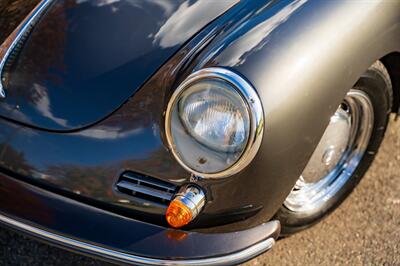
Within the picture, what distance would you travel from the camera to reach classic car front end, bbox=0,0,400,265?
182cm

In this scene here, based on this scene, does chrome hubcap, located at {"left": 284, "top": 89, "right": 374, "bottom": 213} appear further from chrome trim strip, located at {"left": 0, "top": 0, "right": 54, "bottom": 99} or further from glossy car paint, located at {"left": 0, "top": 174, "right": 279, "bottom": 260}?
chrome trim strip, located at {"left": 0, "top": 0, "right": 54, "bottom": 99}

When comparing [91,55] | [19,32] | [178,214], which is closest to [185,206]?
[178,214]

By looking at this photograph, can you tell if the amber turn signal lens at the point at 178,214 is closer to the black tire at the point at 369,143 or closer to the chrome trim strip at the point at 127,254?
the chrome trim strip at the point at 127,254

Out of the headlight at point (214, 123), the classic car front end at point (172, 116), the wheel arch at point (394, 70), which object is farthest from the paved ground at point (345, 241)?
the headlight at point (214, 123)

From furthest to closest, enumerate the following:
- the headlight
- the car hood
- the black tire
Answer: the black tire < the car hood < the headlight

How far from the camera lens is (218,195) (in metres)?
1.85

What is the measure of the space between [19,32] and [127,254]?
858mm

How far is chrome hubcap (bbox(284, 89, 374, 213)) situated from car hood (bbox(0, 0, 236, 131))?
2.27 ft

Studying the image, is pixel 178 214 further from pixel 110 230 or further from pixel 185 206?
pixel 110 230

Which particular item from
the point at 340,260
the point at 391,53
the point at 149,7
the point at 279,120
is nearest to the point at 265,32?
the point at 279,120

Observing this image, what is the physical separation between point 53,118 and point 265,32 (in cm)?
72

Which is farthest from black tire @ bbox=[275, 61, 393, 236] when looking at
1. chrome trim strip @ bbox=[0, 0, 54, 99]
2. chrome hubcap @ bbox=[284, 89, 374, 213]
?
chrome trim strip @ bbox=[0, 0, 54, 99]

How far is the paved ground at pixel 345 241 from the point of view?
245cm

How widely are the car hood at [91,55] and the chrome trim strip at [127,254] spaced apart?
0.32 metres
